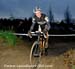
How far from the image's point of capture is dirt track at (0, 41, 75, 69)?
13.0 meters

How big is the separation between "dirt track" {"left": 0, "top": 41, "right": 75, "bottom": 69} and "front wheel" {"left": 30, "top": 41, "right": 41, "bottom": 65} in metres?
0.27

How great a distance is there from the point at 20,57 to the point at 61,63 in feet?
3.66

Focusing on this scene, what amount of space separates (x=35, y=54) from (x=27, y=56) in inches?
73.1

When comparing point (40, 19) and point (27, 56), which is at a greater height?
point (40, 19)

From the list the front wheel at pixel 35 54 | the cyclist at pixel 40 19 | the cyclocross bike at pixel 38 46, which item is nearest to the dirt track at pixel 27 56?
the front wheel at pixel 35 54

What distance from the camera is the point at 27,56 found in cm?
1403

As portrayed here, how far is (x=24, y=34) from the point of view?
1491 centimetres

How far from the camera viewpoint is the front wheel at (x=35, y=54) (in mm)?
12133

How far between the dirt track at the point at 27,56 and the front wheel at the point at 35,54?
0.27 m

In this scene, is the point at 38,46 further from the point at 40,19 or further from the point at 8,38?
the point at 8,38

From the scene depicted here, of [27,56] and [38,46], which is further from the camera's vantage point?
[27,56]

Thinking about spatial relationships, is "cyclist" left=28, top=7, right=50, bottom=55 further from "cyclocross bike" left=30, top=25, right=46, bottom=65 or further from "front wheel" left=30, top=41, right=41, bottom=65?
"front wheel" left=30, top=41, right=41, bottom=65

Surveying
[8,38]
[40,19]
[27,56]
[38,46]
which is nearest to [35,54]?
[38,46]

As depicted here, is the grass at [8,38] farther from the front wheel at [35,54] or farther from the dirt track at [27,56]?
the front wheel at [35,54]
